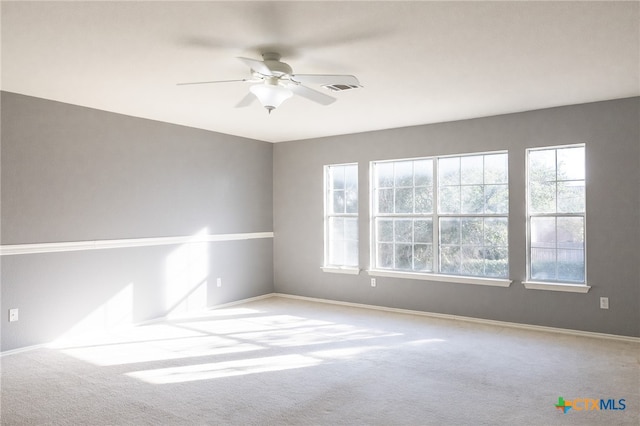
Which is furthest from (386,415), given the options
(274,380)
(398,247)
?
(398,247)

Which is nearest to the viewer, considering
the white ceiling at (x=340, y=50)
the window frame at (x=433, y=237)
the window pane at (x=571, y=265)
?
the white ceiling at (x=340, y=50)

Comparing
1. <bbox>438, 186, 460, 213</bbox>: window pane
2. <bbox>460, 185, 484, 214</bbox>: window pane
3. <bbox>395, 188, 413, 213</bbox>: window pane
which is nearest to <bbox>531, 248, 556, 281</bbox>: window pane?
<bbox>460, 185, 484, 214</bbox>: window pane

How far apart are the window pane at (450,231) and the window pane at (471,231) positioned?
0.06m

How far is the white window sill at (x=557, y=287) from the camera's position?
489 centimetres

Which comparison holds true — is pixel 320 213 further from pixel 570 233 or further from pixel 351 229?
pixel 570 233

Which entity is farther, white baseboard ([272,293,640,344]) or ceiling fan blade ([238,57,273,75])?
white baseboard ([272,293,640,344])

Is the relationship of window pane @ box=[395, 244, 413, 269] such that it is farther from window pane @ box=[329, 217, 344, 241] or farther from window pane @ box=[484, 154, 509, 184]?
window pane @ box=[484, 154, 509, 184]

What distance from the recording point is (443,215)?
19.3 feet

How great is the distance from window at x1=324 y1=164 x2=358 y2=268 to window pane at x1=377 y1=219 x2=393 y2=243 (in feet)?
1.31

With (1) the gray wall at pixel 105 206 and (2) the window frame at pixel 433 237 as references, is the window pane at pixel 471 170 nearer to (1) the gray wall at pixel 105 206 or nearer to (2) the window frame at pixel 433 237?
(2) the window frame at pixel 433 237

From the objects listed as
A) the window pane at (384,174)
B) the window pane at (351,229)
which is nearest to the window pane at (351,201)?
the window pane at (351,229)

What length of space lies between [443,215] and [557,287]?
1561mm

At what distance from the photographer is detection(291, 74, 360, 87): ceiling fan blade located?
10.4 feet

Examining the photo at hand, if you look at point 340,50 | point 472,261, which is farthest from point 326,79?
point 472,261
